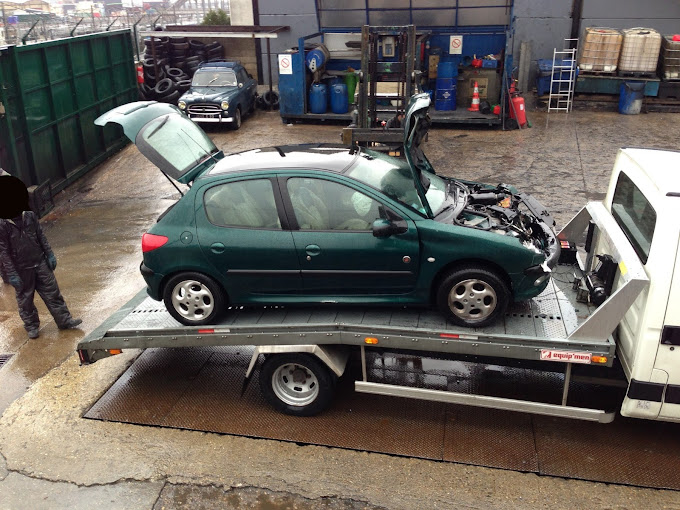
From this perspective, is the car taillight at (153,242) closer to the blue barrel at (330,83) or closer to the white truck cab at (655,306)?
the white truck cab at (655,306)

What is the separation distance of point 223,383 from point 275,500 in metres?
1.61

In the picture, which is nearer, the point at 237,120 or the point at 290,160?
the point at 290,160

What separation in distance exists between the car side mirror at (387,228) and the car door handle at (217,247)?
1.28m

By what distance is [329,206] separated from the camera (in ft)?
17.2

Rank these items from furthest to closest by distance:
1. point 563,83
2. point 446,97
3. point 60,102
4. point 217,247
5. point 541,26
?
point 541,26 < point 563,83 < point 446,97 < point 60,102 < point 217,247

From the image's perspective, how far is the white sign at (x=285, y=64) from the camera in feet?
52.4

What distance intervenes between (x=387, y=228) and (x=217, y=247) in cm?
143

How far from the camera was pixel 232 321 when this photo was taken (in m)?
5.46

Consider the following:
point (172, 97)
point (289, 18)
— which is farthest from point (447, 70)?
point (172, 97)

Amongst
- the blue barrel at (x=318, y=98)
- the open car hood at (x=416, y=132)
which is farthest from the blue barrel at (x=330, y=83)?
the open car hood at (x=416, y=132)

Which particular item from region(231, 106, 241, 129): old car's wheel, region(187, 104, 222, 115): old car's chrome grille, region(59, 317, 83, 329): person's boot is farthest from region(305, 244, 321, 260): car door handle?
region(231, 106, 241, 129): old car's wheel

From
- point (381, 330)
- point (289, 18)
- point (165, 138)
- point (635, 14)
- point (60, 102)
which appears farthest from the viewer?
point (289, 18)

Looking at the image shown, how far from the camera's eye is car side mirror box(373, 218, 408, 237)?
16.3ft

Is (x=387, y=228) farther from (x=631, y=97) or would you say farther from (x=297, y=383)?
(x=631, y=97)
